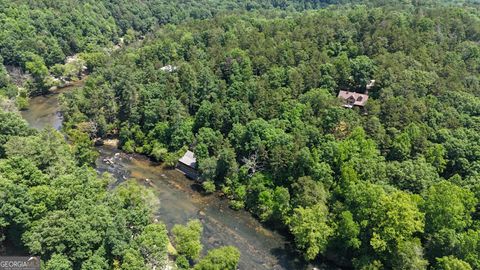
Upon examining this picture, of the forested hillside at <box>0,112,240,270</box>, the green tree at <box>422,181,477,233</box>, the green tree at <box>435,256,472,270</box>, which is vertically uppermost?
the forested hillside at <box>0,112,240,270</box>

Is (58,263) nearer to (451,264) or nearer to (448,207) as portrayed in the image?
(451,264)

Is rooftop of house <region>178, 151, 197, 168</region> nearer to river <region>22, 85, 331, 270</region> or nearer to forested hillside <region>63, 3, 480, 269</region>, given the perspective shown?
forested hillside <region>63, 3, 480, 269</region>

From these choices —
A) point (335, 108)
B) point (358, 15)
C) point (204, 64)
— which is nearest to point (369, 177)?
point (335, 108)

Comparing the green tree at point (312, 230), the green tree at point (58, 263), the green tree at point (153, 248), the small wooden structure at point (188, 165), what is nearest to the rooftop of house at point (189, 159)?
the small wooden structure at point (188, 165)

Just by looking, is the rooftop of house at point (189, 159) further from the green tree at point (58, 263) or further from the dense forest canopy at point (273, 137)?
the green tree at point (58, 263)

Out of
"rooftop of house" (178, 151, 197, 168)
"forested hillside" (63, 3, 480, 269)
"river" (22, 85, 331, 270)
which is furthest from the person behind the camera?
"rooftop of house" (178, 151, 197, 168)

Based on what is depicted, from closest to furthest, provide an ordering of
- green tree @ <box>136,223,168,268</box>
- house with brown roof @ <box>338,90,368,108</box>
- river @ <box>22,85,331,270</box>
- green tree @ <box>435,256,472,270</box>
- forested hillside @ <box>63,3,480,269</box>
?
green tree @ <box>435,256,472,270</box> < green tree @ <box>136,223,168,268</box> < forested hillside @ <box>63,3,480,269</box> < river @ <box>22,85,331,270</box> < house with brown roof @ <box>338,90,368,108</box>

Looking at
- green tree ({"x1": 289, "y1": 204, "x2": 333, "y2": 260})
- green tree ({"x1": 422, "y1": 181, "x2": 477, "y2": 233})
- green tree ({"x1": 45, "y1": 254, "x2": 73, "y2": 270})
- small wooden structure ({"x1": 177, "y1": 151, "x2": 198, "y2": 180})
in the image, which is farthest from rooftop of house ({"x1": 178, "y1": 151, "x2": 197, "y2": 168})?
green tree ({"x1": 422, "y1": 181, "x2": 477, "y2": 233})
